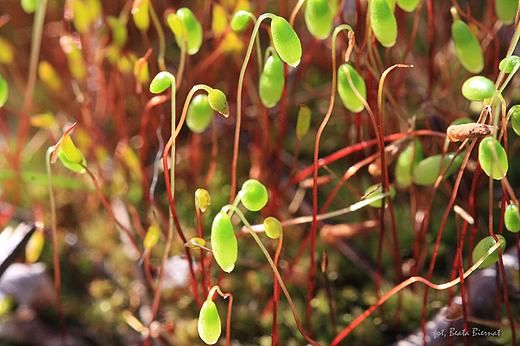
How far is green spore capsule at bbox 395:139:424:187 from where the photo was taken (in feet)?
2.03

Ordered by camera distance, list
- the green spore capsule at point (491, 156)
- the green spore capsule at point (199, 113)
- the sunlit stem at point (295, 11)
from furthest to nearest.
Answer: the green spore capsule at point (199, 113) → the sunlit stem at point (295, 11) → the green spore capsule at point (491, 156)

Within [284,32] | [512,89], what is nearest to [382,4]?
[284,32]

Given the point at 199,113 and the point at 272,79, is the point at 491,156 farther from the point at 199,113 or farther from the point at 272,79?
the point at 199,113

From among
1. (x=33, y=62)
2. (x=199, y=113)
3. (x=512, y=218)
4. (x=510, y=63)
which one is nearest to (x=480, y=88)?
(x=510, y=63)

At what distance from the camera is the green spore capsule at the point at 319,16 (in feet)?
1.79

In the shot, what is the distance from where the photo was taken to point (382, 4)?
19.9 inches

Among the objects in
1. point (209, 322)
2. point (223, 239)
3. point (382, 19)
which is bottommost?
point (209, 322)

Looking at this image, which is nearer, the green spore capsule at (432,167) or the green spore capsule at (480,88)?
the green spore capsule at (480,88)

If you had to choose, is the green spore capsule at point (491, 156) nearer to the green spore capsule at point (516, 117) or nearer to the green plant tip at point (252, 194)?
the green spore capsule at point (516, 117)

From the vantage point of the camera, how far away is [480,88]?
17.4 inches

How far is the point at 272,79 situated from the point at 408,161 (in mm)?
248

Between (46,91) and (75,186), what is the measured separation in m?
0.48

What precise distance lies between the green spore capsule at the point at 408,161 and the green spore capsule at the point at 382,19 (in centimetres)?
18

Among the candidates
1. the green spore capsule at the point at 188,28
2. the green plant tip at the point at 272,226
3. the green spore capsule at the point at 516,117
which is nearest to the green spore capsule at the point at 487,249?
the green spore capsule at the point at 516,117
